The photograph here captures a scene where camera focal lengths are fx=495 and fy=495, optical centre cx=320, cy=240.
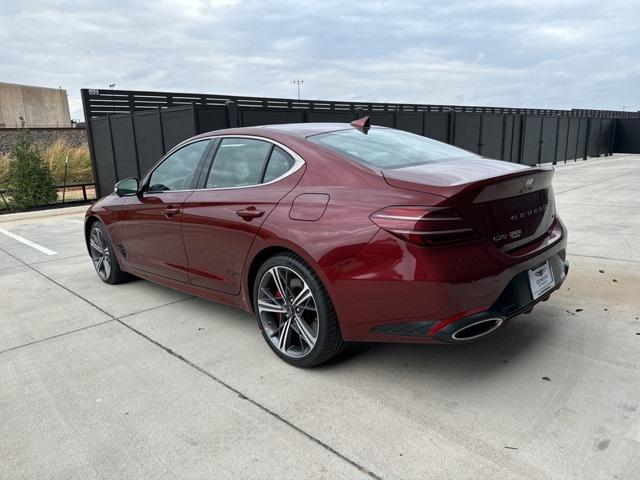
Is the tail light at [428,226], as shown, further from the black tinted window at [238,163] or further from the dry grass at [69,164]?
the dry grass at [69,164]

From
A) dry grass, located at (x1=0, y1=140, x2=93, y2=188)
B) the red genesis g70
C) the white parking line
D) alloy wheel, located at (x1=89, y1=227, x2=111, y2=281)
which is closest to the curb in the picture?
the white parking line

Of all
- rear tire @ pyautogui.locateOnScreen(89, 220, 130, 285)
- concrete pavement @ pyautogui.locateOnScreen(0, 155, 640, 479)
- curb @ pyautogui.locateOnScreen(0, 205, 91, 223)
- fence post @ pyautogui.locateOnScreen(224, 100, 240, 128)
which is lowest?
curb @ pyautogui.locateOnScreen(0, 205, 91, 223)

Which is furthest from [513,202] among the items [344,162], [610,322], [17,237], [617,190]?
[617,190]

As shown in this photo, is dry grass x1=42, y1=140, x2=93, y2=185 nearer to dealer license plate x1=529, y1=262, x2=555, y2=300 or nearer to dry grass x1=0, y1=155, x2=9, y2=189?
dry grass x1=0, y1=155, x2=9, y2=189

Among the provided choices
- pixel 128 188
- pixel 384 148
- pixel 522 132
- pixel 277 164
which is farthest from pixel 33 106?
pixel 384 148

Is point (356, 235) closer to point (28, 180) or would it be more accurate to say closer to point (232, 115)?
point (232, 115)

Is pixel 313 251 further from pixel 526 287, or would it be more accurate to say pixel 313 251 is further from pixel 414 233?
pixel 526 287

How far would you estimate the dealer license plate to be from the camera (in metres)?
2.86

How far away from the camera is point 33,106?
174 feet

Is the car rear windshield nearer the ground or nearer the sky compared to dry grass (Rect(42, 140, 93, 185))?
nearer the sky

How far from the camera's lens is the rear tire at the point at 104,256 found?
5.11 metres

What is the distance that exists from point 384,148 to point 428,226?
1.07m

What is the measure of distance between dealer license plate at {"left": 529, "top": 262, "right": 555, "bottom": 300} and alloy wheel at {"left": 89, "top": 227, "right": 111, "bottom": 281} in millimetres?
4107

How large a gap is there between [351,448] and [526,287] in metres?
1.33
